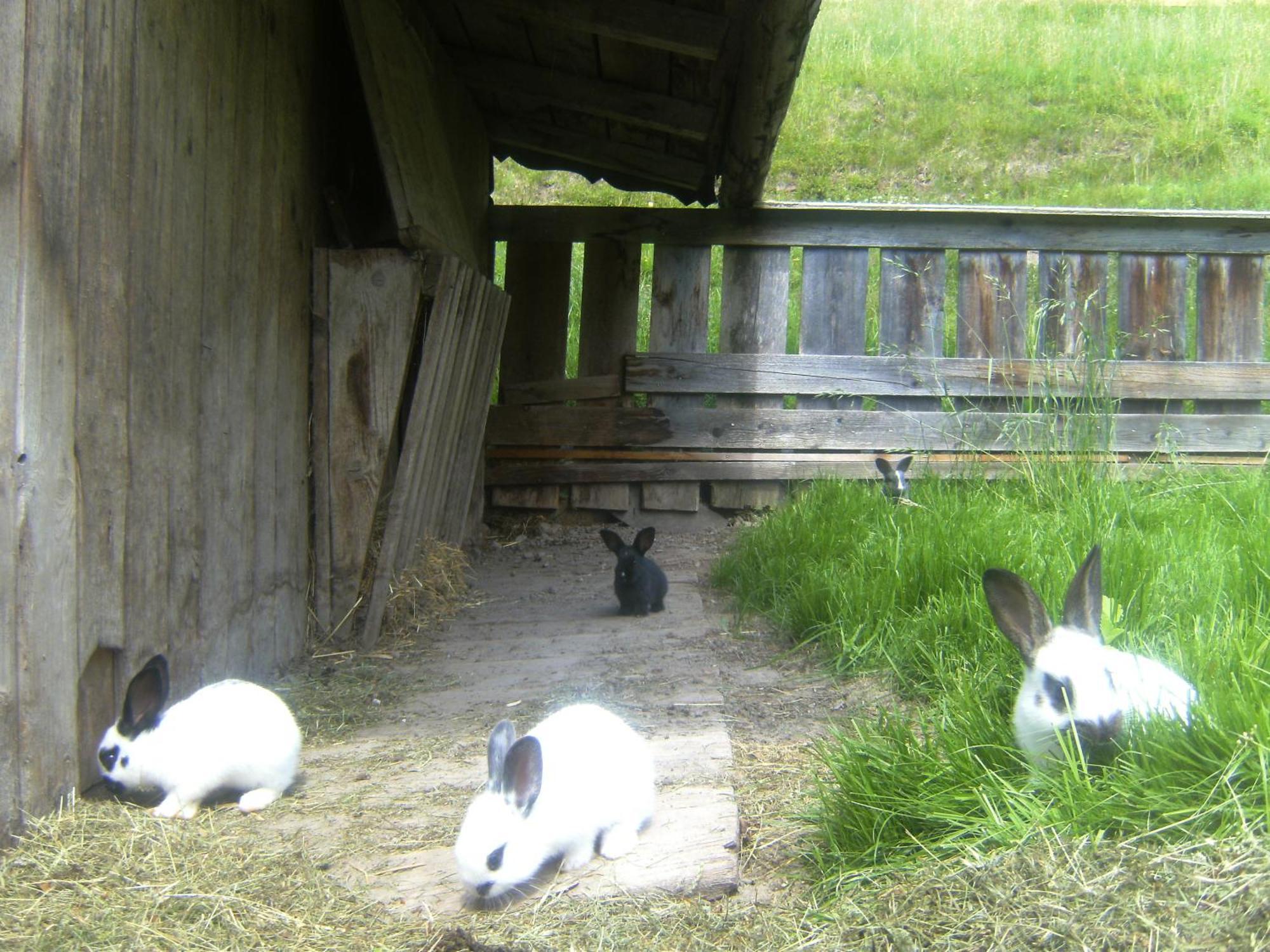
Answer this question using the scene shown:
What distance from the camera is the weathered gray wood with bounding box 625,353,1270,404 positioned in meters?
7.95

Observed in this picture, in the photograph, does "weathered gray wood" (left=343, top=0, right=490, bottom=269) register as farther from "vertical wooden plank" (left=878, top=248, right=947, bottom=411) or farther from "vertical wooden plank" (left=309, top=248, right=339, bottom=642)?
"vertical wooden plank" (left=878, top=248, right=947, bottom=411)

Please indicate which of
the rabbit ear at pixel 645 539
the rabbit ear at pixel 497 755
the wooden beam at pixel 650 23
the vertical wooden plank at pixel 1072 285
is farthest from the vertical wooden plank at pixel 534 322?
the rabbit ear at pixel 497 755

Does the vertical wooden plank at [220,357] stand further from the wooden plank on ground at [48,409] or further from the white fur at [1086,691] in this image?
the white fur at [1086,691]

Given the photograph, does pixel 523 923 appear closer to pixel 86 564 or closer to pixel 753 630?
pixel 86 564

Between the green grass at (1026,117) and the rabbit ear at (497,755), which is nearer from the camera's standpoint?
the rabbit ear at (497,755)

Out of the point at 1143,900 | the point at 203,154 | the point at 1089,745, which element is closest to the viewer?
the point at 1143,900

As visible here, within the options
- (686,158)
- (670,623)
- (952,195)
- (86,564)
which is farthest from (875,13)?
(86,564)

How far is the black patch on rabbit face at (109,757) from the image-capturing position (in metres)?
3.01

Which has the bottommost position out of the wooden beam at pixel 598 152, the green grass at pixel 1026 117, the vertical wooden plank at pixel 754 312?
the vertical wooden plank at pixel 754 312

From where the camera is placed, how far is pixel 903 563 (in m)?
4.34

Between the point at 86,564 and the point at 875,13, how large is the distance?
56.3 ft

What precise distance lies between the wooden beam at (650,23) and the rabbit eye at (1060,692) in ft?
12.7

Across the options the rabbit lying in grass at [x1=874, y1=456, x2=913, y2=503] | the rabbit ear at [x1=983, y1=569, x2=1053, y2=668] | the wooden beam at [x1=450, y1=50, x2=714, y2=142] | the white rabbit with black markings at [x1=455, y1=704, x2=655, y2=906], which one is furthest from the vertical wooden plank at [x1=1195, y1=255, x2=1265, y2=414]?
the white rabbit with black markings at [x1=455, y1=704, x2=655, y2=906]

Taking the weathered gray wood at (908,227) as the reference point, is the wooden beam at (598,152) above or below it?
above
